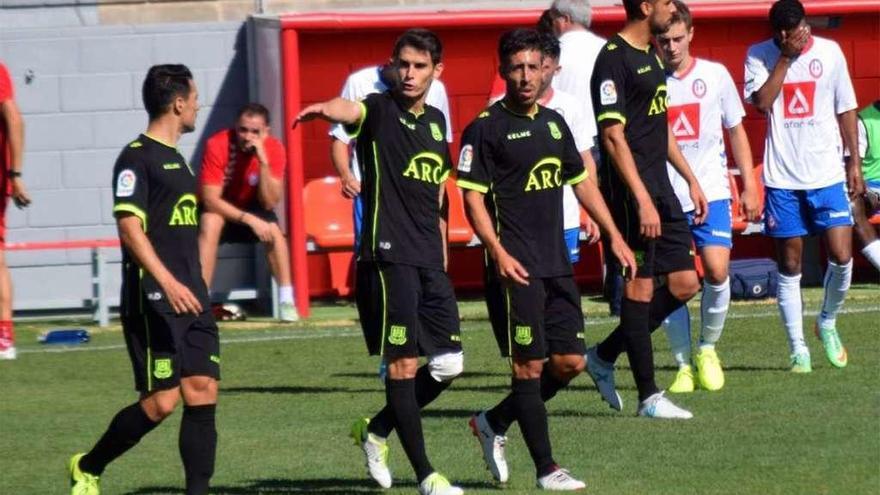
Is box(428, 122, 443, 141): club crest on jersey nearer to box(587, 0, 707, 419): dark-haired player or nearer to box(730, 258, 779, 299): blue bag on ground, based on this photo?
box(587, 0, 707, 419): dark-haired player

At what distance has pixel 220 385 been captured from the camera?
12000 mm

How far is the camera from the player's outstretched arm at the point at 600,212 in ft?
27.4

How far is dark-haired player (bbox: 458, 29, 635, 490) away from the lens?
8.01m

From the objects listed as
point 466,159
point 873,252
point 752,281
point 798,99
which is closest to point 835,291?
point 873,252

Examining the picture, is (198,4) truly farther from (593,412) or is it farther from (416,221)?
(416,221)

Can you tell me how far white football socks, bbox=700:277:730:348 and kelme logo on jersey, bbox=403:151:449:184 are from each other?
3161mm

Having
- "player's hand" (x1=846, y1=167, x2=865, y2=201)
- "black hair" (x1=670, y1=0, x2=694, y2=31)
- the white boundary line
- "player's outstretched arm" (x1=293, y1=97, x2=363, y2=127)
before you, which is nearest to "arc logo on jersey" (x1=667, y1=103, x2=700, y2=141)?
"black hair" (x1=670, y1=0, x2=694, y2=31)

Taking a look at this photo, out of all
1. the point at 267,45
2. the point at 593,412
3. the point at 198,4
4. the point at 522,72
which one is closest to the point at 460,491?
the point at 522,72

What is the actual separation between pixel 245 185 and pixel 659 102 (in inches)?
241

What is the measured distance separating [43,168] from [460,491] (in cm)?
926

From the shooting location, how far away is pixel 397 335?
7961mm

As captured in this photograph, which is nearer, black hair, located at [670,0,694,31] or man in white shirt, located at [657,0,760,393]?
black hair, located at [670,0,694,31]

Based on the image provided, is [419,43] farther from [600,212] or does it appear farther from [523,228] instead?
[600,212]

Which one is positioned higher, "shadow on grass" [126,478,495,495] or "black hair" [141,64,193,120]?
"black hair" [141,64,193,120]
